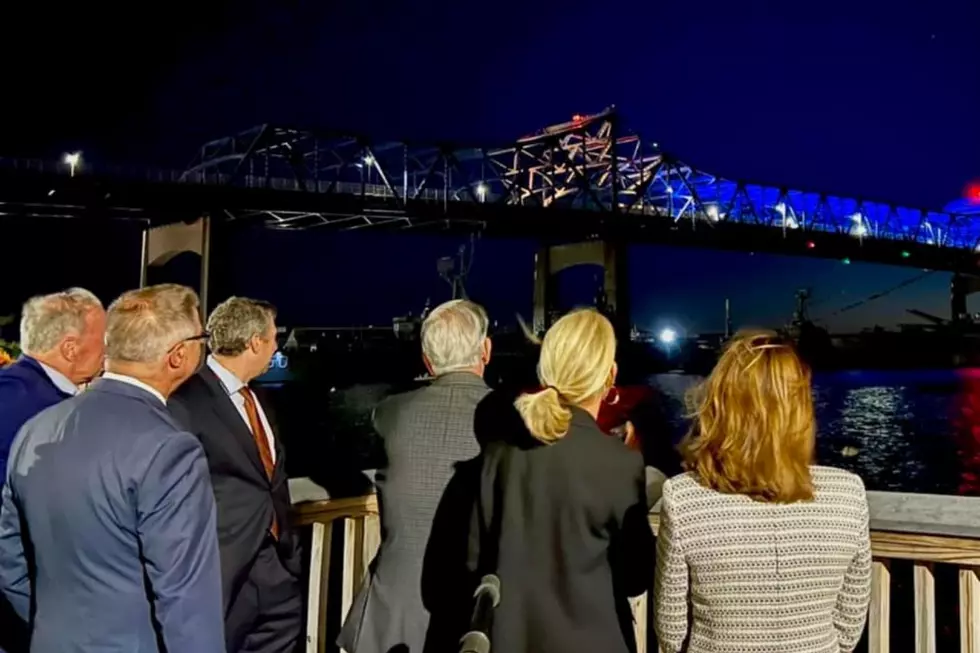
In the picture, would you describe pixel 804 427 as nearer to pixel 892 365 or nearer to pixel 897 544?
pixel 897 544

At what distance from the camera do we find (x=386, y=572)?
9.27 ft

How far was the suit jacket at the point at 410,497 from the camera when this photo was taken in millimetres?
2777

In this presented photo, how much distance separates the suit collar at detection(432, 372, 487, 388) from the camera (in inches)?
113

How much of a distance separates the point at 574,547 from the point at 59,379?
187 centimetres

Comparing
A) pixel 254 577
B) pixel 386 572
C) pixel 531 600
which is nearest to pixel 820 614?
pixel 531 600

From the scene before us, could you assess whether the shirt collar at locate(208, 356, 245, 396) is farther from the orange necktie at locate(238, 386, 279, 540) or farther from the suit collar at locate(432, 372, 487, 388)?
the suit collar at locate(432, 372, 487, 388)

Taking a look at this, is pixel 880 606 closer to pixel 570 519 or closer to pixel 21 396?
pixel 570 519

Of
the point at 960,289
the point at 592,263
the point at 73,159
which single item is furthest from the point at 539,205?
the point at 960,289

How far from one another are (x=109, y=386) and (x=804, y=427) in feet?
5.62

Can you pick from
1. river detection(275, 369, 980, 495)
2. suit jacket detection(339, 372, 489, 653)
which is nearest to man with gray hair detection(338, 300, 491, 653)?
suit jacket detection(339, 372, 489, 653)

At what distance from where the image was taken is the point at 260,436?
9.34 ft

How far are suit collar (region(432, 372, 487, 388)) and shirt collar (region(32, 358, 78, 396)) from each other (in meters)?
1.27

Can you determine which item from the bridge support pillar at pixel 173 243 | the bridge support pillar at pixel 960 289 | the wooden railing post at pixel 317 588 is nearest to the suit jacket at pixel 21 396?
the wooden railing post at pixel 317 588

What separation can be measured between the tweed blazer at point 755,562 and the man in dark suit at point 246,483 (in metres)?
1.23
